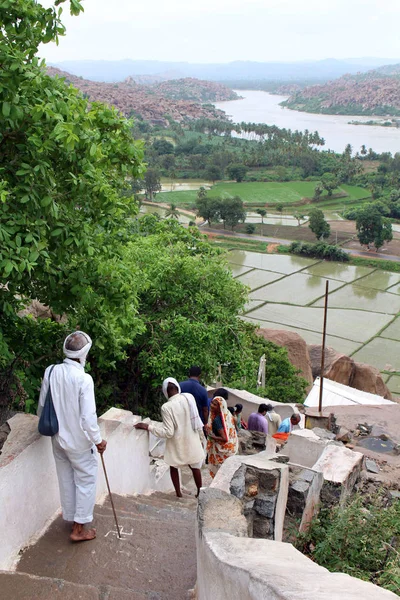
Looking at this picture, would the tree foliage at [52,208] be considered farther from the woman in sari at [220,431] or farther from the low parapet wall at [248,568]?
the low parapet wall at [248,568]

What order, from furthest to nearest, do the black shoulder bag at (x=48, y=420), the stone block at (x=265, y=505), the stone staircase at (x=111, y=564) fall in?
the stone block at (x=265, y=505), the black shoulder bag at (x=48, y=420), the stone staircase at (x=111, y=564)

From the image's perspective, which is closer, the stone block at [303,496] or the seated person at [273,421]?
the stone block at [303,496]

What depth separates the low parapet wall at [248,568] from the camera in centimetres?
209

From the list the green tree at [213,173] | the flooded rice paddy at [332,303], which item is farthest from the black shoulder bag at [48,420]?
the green tree at [213,173]

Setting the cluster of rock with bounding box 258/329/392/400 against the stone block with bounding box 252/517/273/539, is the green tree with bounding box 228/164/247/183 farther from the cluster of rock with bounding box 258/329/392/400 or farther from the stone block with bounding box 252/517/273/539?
the stone block with bounding box 252/517/273/539

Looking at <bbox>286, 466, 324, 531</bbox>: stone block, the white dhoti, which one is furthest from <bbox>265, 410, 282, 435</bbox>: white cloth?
the white dhoti

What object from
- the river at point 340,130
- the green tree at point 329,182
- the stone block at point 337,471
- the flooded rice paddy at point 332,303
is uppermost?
the river at point 340,130

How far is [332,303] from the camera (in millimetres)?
36719

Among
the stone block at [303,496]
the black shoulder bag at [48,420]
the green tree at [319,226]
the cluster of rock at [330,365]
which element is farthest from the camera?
the green tree at [319,226]

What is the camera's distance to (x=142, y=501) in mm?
4969

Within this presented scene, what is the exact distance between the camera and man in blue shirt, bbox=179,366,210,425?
549 centimetres

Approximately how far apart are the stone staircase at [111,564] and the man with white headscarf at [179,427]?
0.75 m

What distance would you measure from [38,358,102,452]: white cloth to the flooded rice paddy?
72.7 ft

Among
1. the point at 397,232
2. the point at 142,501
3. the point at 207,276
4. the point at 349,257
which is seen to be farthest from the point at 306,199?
the point at 142,501
